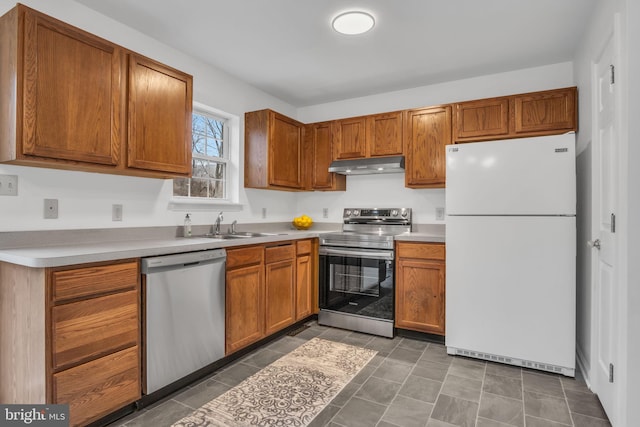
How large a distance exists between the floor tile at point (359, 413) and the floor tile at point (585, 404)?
3.73ft

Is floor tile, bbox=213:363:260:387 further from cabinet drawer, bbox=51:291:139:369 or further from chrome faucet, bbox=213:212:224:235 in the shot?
chrome faucet, bbox=213:212:224:235

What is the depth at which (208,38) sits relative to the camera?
269 centimetres

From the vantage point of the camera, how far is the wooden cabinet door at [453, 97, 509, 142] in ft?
10.1

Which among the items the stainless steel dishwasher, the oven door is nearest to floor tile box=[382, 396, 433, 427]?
the oven door

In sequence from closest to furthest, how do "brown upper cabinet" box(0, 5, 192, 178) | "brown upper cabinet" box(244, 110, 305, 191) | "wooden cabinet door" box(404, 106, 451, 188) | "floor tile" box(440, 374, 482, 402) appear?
"brown upper cabinet" box(0, 5, 192, 178) → "floor tile" box(440, 374, 482, 402) → "wooden cabinet door" box(404, 106, 451, 188) → "brown upper cabinet" box(244, 110, 305, 191)

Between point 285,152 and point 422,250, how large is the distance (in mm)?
Answer: 1757

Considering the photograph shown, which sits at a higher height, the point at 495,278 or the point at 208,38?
the point at 208,38

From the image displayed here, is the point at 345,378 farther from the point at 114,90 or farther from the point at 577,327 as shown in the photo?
the point at 114,90

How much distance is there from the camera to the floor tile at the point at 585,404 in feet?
6.57

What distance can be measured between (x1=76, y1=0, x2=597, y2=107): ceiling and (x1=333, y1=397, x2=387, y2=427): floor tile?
2502mm

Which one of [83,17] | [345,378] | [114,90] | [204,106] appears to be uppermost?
[83,17]

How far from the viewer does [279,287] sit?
3146 mm

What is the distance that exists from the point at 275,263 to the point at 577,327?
8.15 ft

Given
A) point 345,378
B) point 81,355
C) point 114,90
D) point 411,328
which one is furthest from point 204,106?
point 411,328
